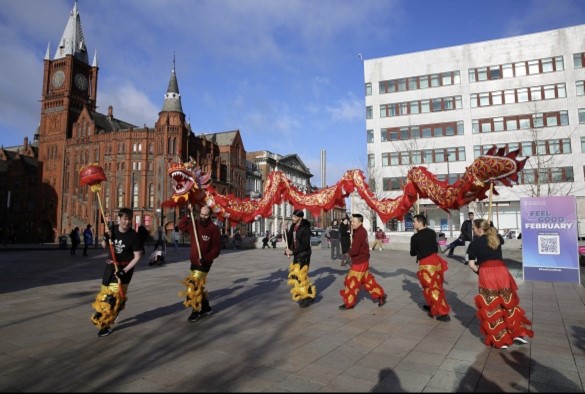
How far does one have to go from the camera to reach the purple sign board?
1218 centimetres

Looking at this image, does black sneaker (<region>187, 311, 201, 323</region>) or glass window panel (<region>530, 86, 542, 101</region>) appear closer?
black sneaker (<region>187, 311, 201, 323</region>)

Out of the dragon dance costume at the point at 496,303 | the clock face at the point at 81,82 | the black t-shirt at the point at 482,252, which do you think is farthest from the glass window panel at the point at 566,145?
the clock face at the point at 81,82

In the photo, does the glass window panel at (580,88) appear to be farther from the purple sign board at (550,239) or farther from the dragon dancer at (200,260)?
the dragon dancer at (200,260)

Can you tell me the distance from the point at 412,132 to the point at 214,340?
44.9 meters

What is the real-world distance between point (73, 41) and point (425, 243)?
89625mm

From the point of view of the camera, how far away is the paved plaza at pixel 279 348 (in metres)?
4.39

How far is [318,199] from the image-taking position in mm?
10383

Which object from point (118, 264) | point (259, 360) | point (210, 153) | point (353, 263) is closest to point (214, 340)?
point (259, 360)

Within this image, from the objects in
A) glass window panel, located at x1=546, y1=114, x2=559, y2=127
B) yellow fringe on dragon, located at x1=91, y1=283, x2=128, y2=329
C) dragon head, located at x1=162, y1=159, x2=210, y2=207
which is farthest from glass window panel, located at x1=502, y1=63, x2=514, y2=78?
yellow fringe on dragon, located at x1=91, y1=283, x2=128, y2=329

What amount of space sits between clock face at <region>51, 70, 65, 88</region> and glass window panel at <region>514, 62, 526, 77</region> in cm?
7592

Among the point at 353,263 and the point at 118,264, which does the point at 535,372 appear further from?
the point at 118,264

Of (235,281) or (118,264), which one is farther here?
(235,281)

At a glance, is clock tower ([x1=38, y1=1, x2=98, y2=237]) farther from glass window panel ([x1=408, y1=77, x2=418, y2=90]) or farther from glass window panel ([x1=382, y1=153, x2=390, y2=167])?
glass window panel ([x1=408, y1=77, x2=418, y2=90])

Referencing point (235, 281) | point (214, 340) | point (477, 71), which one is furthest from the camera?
point (477, 71)
